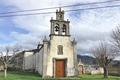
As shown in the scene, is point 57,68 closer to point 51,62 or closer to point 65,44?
point 51,62

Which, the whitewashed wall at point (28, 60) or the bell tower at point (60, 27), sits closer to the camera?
the bell tower at point (60, 27)

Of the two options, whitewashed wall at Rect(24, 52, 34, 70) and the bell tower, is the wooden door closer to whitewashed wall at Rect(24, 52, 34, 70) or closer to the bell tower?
the bell tower

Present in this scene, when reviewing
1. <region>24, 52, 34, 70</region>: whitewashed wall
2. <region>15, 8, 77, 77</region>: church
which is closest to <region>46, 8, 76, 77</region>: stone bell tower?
<region>15, 8, 77, 77</region>: church

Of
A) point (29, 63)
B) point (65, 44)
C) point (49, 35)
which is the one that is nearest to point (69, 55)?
point (65, 44)

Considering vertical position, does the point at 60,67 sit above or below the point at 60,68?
above

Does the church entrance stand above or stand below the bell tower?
below

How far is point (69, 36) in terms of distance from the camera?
37.1 m

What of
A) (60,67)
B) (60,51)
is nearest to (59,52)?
(60,51)

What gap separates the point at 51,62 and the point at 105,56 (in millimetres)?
7813

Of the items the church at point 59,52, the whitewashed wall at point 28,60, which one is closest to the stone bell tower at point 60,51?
the church at point 59,52

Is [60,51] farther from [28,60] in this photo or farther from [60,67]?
[28,60]

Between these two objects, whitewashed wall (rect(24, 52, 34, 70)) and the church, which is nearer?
the church

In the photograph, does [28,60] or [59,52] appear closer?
[59,52]

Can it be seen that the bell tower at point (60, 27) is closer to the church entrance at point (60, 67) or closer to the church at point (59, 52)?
the church at point (59, 52)
